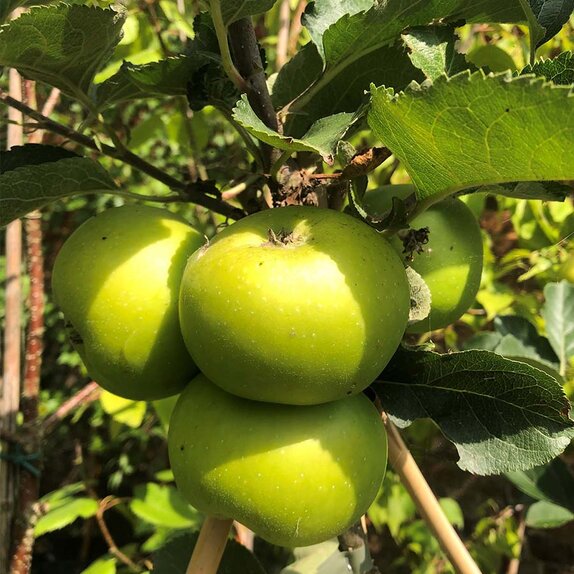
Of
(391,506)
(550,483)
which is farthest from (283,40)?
(391,506)

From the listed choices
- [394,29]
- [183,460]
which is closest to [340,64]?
[394,29]

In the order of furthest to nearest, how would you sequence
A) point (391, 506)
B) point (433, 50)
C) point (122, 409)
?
point (391, 506) < point (122, 409) < point (433, 50)

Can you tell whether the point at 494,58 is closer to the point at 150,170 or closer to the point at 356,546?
the point at 150,170

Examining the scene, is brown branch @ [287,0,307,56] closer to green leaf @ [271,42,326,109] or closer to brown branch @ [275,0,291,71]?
brown branch @ [275,0,291,71]

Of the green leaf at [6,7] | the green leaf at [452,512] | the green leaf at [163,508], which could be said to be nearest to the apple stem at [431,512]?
the green leaf at [6,7]

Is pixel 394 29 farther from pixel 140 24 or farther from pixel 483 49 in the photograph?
pixel 140 24

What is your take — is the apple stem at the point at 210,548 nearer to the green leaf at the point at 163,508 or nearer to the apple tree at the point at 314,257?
the apple tree at the point at 314,257

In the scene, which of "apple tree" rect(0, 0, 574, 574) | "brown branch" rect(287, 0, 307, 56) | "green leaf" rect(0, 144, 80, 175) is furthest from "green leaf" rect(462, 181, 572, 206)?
"brown branch" rect(287, 0, 307, 56)
